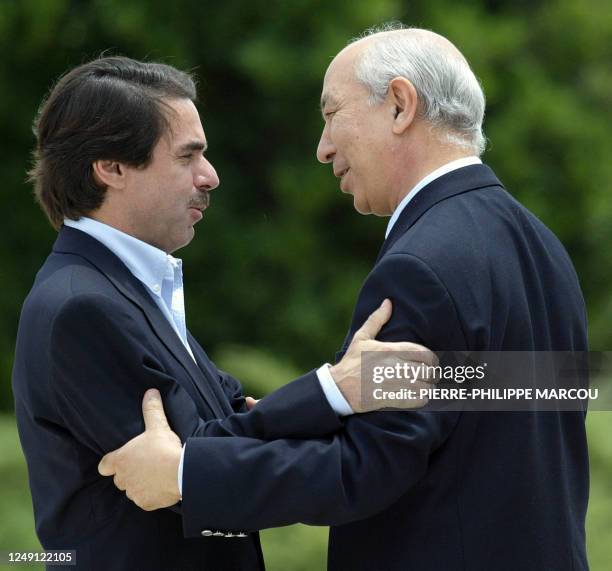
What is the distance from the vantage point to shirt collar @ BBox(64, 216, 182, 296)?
3.02 metres

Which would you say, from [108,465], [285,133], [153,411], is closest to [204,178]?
[153,411]

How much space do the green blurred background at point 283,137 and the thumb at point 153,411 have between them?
4788 mm

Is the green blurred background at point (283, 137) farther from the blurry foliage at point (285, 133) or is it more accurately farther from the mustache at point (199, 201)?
the mustache at point (199, 201)

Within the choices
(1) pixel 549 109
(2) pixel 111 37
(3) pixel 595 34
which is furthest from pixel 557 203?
(2) pixel 111 37

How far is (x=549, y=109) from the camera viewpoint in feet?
27.3

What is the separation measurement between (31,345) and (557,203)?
6.39m

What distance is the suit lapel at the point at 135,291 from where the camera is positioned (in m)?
2.93

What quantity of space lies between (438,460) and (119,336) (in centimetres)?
85

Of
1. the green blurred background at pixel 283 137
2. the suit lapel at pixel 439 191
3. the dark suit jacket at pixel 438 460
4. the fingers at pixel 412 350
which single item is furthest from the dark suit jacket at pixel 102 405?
the green blurred background at pixel 283 137

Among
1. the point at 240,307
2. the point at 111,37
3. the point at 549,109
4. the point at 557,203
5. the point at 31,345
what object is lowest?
the point at 31,345

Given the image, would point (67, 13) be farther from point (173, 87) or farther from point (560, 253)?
point (560, 253)

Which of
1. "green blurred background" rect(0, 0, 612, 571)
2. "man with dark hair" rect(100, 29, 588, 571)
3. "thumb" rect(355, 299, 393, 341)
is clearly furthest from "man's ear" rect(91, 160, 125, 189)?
"green blurred background" rect(0, 0, 612, 571)

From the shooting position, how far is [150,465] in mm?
2670

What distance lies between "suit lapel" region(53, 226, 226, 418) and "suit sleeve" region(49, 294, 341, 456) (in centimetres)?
16
